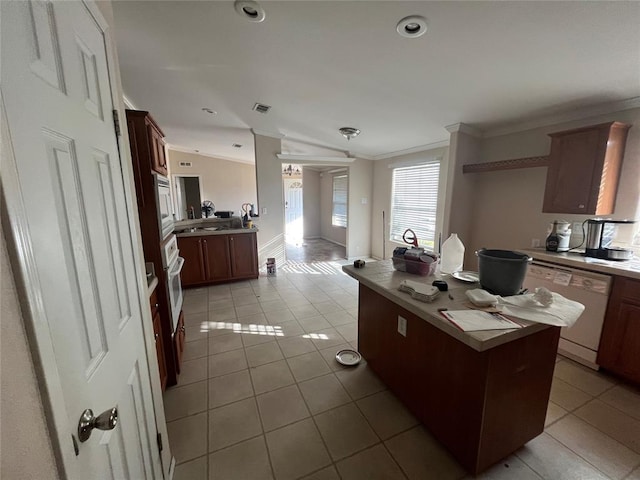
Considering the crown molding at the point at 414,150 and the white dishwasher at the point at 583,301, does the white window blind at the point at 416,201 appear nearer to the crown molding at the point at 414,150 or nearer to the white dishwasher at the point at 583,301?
the crown molding at the point at 414,150

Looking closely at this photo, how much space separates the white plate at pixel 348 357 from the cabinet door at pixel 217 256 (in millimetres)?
2686

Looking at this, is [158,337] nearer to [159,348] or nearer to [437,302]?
[159,348]

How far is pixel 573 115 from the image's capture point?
2.64 meters

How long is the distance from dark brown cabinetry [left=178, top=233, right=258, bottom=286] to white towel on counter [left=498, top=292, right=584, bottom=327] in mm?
3811

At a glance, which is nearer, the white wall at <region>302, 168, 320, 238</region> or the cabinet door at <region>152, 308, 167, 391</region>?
the cabinet door at <region>152, 308, 167, 391</region>

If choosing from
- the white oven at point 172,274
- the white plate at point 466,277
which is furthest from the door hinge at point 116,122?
the white plate at point 466,277

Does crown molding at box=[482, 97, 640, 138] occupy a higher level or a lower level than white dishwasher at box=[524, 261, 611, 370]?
higher

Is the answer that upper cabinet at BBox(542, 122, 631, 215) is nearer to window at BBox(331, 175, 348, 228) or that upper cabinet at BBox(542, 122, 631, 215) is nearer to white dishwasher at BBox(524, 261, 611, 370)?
white dishwasher at BBox(524, 261, 611, 370)

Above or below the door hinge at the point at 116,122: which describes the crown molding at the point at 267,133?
above

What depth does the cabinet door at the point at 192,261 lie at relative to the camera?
4.05m

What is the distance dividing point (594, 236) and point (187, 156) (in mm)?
8573

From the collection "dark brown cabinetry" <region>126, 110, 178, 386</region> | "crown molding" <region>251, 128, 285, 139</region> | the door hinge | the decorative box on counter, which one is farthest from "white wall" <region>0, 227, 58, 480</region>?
"crown molding" <region>251, 128, 285, 139</region>

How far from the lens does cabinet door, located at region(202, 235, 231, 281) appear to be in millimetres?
4196

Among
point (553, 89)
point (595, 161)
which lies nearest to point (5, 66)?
point (553, 89)
